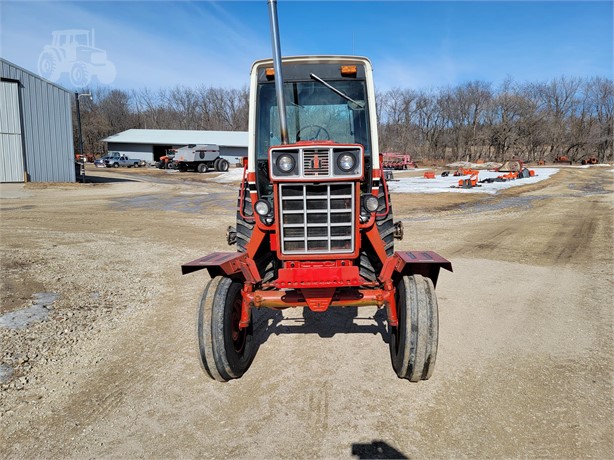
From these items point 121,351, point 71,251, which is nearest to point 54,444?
point 121,351

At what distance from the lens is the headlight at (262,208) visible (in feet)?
13.7

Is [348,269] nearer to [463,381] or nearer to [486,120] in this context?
[463,381]

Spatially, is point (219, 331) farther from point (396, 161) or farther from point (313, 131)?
point (396, 161)

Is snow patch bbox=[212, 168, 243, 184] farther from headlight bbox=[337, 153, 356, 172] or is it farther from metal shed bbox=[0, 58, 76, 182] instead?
headlight bbox=[337, 153, 356, 172]

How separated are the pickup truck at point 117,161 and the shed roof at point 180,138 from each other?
365 cm

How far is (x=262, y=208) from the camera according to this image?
4.17 meters

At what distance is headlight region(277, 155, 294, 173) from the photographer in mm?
3697

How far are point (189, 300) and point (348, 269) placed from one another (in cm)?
304

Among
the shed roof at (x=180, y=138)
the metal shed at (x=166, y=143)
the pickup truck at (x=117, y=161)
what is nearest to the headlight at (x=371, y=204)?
the metal shed at (x=166, y=143)

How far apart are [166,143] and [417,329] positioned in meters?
55.0

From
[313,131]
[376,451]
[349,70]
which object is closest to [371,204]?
[313,131]

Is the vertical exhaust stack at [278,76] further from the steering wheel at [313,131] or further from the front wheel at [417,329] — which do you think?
the front wheel at [417,329]

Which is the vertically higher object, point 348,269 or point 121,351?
point 348,269

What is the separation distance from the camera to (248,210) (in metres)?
5.12
